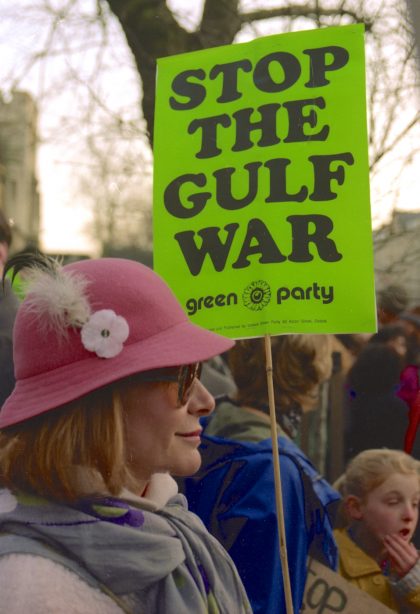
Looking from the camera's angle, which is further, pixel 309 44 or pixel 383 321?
pixel 383 321

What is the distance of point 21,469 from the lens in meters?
1.46

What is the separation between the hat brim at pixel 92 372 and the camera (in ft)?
4.77

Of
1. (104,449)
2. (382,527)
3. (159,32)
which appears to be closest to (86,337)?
(104,449)

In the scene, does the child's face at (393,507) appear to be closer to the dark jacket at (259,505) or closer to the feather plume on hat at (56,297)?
the dark jacket at (259,505)

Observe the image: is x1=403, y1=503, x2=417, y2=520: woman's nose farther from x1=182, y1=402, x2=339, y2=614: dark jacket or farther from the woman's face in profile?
the woman's face in profile

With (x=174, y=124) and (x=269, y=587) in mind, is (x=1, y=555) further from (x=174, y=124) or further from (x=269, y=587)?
(x=174, y=124)

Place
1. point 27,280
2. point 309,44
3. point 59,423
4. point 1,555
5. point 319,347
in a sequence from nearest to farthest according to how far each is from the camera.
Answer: point 1,555 < point 59,423 < point 27,280 < point 309,44 < point 319,347

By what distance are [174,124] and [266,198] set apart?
36cm

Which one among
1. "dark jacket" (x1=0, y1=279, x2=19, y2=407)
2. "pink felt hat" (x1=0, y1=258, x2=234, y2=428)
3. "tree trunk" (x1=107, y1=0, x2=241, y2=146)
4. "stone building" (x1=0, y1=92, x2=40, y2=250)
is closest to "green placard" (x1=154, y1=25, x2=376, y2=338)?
"dark jacket" (x1=0, y1=279, x2=19, y2=407)

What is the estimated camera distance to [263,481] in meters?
2.38

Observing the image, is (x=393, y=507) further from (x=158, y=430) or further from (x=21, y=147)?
(x=21, y=147)

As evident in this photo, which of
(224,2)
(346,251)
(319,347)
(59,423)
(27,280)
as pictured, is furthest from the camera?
(224,2)

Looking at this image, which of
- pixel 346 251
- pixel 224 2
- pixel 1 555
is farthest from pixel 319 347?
pixel 224 2

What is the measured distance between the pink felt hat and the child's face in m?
1.50
